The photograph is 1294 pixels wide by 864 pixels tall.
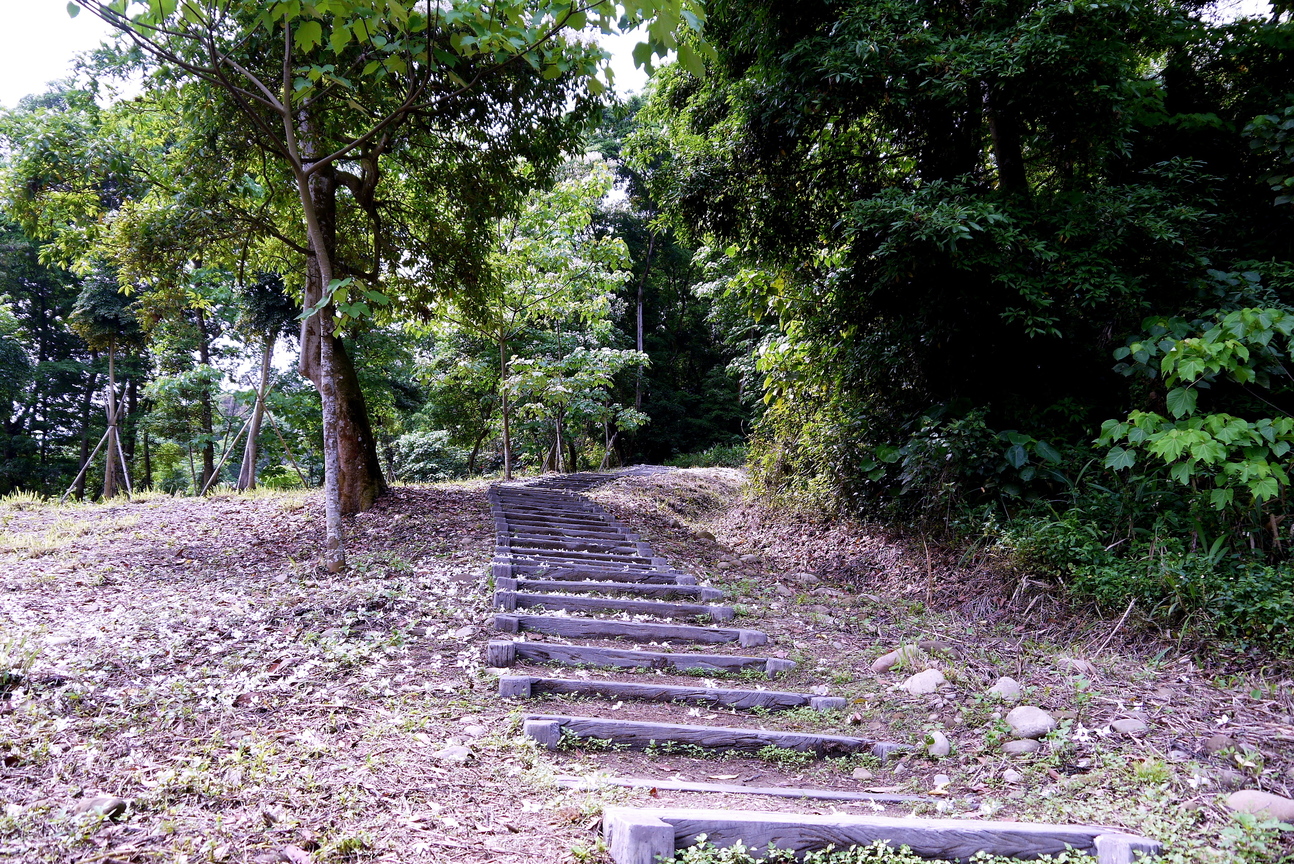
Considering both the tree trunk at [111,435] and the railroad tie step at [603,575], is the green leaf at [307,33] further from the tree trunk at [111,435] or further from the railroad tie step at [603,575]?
the tree trunk at [111,435]

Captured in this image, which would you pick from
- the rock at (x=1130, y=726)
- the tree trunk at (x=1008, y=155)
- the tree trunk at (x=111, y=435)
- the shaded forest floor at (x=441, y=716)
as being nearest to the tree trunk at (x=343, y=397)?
the shaded forest floor at (x=441, y=716)

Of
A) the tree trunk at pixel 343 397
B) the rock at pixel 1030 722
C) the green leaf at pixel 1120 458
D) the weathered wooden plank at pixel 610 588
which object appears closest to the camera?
the rock at pixel 1030 722

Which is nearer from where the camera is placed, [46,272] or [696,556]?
[696,556]

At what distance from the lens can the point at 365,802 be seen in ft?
6.78

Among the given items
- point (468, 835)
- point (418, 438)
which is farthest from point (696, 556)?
point (418, 438)

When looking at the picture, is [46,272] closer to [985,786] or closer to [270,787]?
[270,787]

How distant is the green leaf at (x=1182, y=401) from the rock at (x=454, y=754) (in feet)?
13.6

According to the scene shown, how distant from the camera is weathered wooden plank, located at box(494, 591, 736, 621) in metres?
4.31

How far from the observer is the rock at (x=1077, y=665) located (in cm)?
333

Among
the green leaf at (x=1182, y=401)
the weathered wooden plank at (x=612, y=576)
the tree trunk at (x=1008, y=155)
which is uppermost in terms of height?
the tree trunk at (x=1008, y=155)

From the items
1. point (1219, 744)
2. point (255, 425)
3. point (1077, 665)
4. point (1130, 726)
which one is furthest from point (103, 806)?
point (255, 425)

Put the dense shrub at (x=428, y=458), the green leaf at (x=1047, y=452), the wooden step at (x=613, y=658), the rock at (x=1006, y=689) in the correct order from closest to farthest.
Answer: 1. the rock at (x=1006, y=689)
2. the wooden step at (x=613, y=658)
3. the green leaf at (x=1047, y=452)
4. the dense shrub at (x=428, y=458)

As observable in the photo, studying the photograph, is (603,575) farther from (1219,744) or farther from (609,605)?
(1219,744)

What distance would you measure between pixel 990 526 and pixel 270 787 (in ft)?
14.9
